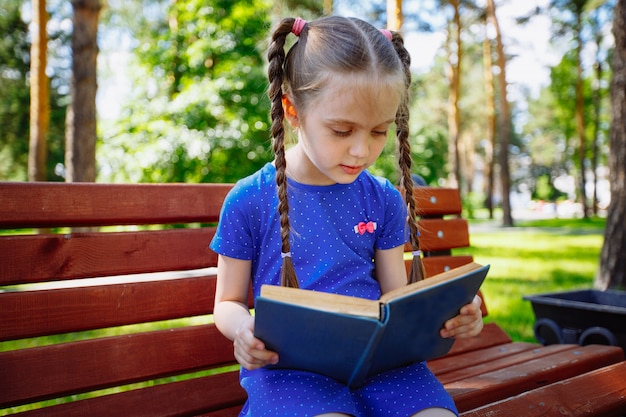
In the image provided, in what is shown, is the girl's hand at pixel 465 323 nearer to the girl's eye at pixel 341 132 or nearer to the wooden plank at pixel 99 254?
the girl's eye at pixel 341 132

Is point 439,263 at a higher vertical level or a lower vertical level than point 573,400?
higher

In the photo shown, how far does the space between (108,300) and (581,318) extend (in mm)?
2368

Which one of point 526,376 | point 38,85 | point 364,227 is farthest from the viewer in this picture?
point 38,85

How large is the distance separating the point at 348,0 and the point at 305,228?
12197mm

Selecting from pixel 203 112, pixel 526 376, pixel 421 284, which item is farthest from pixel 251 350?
pixel 203 112

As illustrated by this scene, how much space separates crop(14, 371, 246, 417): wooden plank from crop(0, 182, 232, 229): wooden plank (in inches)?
20.0

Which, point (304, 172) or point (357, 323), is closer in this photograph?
point (357, 323)

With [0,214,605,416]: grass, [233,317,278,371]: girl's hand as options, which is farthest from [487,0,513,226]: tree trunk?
[233,317,278,371]: girl's hand

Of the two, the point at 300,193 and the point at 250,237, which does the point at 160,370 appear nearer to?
the point at 250,237

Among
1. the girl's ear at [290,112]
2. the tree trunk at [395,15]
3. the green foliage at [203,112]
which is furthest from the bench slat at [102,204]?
the green foliage at [203,112]

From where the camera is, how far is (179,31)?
32.7 feet

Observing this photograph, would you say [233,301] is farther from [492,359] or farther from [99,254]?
[492,359]

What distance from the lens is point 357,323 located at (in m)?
1.15

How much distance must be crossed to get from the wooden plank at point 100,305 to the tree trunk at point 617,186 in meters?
3.79
